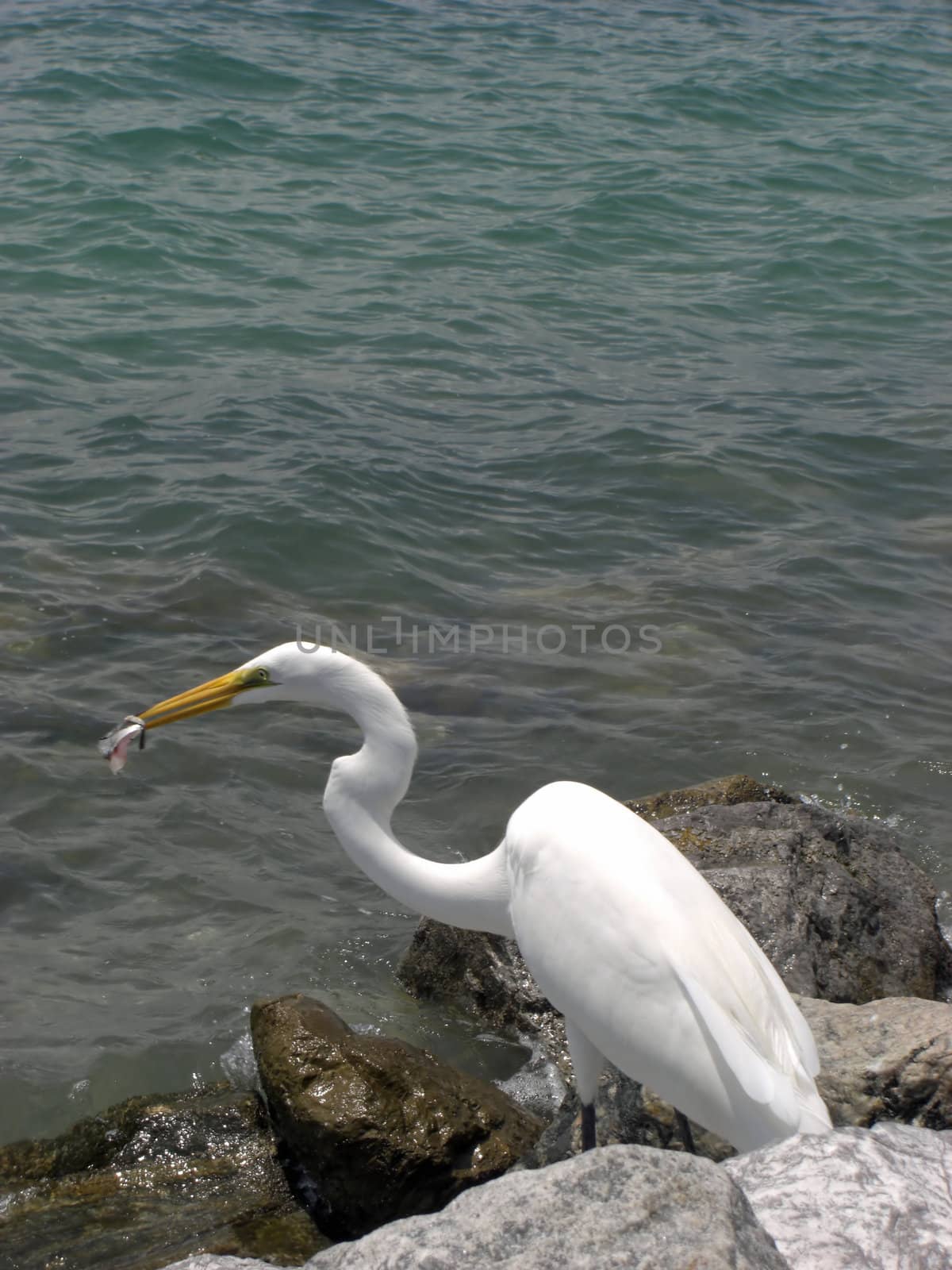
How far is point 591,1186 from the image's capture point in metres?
1.98

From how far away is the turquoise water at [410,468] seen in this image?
16.0 ft

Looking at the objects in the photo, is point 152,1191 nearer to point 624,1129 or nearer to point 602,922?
point 624,1129

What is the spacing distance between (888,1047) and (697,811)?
4.70 ft

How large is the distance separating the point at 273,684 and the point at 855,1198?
6.59 ft

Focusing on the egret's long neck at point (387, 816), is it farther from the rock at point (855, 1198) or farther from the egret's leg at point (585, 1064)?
the rock at point (855, 1198)

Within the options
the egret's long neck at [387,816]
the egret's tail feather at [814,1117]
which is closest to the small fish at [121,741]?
the egret's long neck at [387,816]

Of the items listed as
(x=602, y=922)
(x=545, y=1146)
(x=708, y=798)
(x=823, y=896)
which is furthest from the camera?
(x=708, y=798)

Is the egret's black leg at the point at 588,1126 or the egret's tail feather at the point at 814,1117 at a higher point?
the egret's tail feather at the point at 814,1117

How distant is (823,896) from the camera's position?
3889mm

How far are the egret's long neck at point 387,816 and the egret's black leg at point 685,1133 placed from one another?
0.67 metres

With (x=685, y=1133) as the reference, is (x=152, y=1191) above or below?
below

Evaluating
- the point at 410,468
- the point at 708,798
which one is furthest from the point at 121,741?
the point at 410,468

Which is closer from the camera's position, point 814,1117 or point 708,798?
point 814,1117

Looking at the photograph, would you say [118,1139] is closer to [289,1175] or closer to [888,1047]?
[289,1175]
